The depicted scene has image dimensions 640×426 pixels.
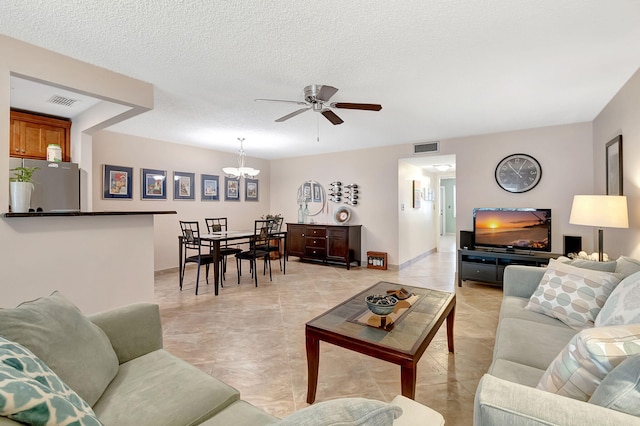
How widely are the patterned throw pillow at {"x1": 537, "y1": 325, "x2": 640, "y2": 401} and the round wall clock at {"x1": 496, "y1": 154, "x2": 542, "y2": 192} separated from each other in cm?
415

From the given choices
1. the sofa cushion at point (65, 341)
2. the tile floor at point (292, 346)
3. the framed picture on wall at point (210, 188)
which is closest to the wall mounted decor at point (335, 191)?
the tile floor at point (292, 346)

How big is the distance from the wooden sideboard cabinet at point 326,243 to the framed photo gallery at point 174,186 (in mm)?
1432

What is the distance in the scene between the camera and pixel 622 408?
2.62 feet

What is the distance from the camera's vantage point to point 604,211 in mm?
2570

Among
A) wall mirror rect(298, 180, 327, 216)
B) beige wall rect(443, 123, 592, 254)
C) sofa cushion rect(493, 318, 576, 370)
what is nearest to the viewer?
sofa cushion rect(493, 318, 576, 370)

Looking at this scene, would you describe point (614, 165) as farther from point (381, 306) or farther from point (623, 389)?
point (623, 389)

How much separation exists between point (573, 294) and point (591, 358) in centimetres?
133

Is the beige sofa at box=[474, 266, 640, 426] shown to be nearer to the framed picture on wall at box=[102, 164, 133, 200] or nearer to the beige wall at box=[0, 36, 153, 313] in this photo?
the beige wall at box=[0, 36, 153, 313]

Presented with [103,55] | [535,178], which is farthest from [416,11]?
[535,178]

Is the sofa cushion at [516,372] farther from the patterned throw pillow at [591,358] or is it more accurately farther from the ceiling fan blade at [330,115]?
the ceiling fan blade at [330,115]

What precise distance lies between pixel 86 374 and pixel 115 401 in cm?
15

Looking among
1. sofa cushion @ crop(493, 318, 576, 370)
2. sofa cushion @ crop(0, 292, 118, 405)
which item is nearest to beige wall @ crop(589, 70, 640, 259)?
sofa cushion @ crop(493, 318, 576, 370)

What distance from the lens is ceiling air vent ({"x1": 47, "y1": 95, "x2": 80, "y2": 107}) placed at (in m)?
3.22

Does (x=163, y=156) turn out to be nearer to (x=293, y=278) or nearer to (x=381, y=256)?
(x=293, y=278)
